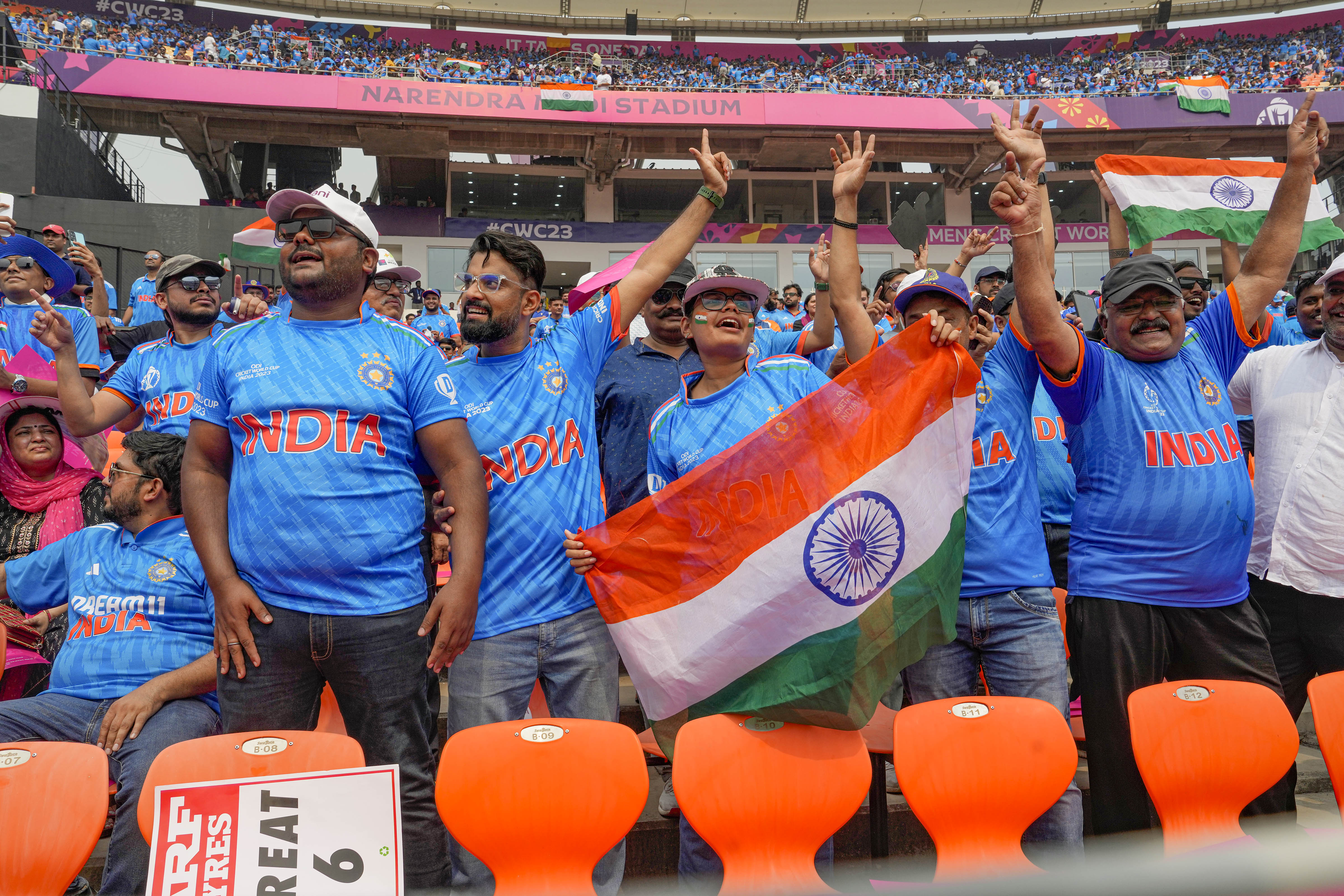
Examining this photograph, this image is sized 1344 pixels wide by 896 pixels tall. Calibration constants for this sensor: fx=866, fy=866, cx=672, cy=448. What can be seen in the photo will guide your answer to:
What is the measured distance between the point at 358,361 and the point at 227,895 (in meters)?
1.29

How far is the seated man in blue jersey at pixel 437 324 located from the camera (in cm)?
970

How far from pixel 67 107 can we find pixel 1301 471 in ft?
67.3

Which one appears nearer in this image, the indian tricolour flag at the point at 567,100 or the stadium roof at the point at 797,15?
the indian tricolour flag at the point at 567,100

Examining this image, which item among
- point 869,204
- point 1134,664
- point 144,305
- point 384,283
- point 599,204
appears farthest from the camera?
point 869,204

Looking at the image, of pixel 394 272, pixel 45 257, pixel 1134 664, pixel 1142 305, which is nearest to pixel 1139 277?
pixel 1142 305

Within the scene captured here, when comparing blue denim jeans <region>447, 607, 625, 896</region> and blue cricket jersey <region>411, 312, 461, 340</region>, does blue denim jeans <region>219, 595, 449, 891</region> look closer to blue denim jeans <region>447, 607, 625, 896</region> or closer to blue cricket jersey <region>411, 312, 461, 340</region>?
blue denim jeans <region>447, 607, 625, 896</region>

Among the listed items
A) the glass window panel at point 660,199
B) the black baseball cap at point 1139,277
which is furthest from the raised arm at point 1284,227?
the glass window panel at point 660,199

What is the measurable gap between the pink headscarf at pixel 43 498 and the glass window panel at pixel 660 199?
73.4ft

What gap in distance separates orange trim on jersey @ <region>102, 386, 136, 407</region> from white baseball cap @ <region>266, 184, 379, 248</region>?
1.70m

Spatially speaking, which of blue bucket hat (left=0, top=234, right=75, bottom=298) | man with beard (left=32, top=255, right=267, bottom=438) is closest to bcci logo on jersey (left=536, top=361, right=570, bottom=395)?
man with beard (left=32, top=255, right=267, bottom=438)

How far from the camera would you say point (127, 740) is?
2590 mm

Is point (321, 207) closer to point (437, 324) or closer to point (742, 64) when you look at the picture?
Answer: point (437, 324)

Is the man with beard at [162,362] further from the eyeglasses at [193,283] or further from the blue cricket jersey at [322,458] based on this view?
the blue cricket jersey at [322,458]

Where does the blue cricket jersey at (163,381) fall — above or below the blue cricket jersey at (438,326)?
below
